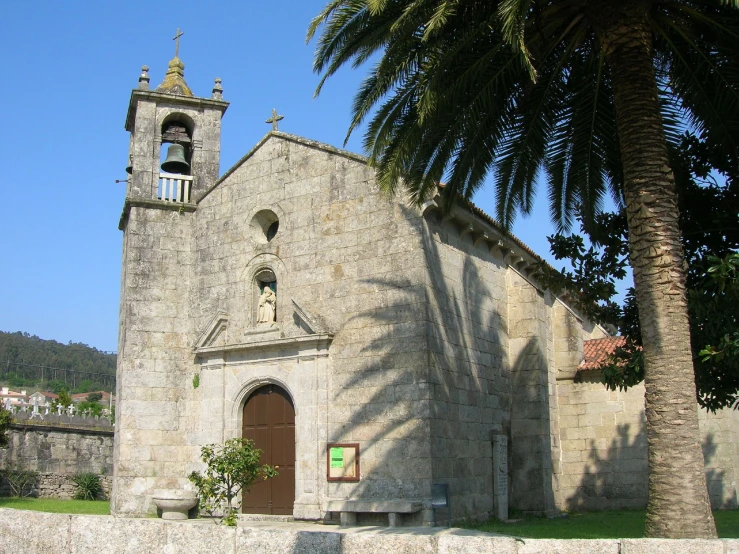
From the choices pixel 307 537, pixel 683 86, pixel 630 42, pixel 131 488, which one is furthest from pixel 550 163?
pixel 131 488

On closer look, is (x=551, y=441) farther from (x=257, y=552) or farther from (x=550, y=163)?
(x=257, y=552)

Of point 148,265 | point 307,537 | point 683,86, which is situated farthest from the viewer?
point 148,265

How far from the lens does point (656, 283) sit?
8844 mm

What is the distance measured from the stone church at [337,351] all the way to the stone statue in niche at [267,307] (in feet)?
0.17

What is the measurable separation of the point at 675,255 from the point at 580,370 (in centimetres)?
1108

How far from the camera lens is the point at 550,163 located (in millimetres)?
12414

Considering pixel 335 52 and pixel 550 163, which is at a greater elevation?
pixel 335 52

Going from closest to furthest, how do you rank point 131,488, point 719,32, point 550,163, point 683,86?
point 719,32 < point 683,86 < point 550,163 < point 131,488

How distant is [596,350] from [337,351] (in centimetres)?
854

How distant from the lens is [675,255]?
8914mm

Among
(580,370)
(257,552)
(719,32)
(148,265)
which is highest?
(719,32)

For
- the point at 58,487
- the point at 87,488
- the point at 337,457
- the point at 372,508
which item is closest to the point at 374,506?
the point at 372,508

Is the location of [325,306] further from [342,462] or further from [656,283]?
[656,283]

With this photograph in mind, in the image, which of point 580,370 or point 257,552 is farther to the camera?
point 580,370
